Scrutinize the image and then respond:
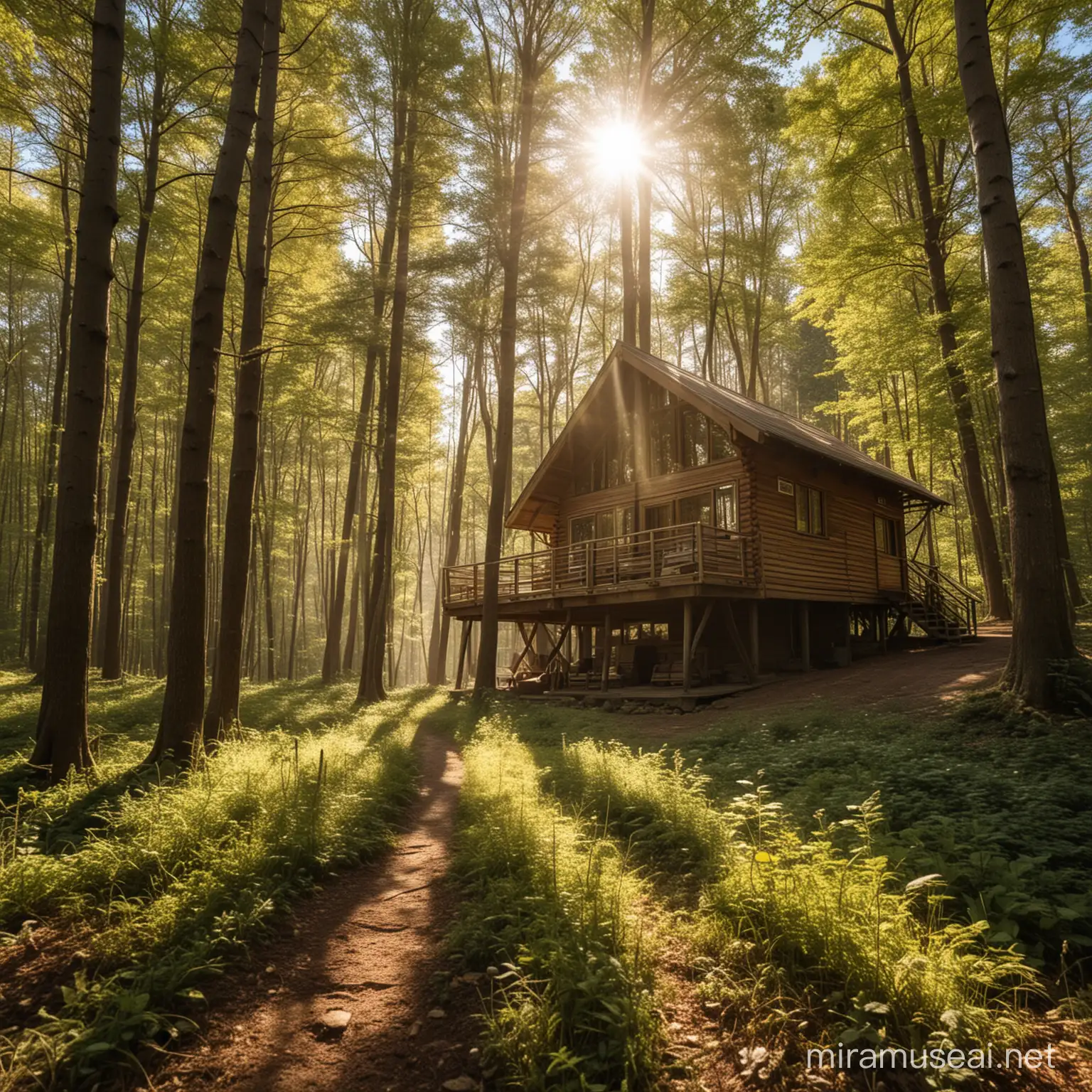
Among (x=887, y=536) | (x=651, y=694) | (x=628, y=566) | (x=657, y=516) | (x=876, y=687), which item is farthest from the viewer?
(x=887, y=536)

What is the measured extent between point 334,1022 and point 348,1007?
0.16 m

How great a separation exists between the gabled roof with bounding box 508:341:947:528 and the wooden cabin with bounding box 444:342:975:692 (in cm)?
7

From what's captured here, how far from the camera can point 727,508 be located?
56.0 feet

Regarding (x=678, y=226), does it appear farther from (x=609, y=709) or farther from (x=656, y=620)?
(x=609, y=709)

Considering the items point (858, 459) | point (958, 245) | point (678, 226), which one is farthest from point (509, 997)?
point (678, 226)

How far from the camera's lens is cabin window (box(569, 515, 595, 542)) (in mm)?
20828

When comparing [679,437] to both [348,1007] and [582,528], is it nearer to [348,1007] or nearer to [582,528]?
[582,528]

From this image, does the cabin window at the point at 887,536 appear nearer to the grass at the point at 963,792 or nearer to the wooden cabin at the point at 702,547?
the wooden cabin at the point at 702,547

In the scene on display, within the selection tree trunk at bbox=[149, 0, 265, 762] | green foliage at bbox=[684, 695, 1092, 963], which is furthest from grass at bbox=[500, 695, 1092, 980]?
tree trunk at bbox=[149, 0, 265, 762]

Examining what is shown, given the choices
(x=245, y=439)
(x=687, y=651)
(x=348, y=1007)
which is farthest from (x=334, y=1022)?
(x=687, y=651)

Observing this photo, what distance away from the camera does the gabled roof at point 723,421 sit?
15.5 meters

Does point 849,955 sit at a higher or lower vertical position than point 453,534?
lower

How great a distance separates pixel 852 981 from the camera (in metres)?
3.00

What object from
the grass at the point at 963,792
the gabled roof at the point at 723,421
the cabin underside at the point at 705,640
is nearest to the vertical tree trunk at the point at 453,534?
the gabled roof at the point at 723,421
